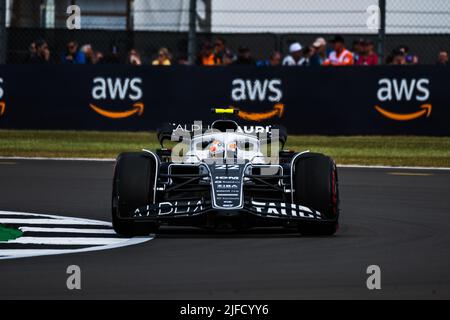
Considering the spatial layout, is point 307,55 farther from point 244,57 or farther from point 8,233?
point 8,233

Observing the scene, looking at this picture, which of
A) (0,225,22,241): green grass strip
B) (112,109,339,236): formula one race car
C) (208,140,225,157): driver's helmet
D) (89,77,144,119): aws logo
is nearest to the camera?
(112,109,339,236): formula one race car

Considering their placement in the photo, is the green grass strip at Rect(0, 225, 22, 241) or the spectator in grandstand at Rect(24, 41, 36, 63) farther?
the spectator in grandstand at Rect(24, 41, 36, 63)

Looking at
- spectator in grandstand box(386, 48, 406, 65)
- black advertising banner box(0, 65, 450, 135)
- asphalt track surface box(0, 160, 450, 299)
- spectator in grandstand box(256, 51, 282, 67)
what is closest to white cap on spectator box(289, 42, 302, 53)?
spectator in grandstand box(256, 51, 282, 67)

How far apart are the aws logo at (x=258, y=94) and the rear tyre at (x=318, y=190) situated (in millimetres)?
11812

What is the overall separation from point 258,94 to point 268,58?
2751 mm

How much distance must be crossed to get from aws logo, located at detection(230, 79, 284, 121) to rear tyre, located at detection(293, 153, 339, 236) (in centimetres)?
1181

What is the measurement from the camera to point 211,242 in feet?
36.1

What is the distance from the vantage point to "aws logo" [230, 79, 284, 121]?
23.5 m

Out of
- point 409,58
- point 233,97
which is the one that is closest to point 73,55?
point 233,97

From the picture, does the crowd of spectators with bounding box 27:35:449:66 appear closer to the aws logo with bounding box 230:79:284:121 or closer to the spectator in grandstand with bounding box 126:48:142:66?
the spectator in grandstand with bounding box 126:48:142:66

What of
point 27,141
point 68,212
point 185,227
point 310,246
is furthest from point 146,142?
point 310,246

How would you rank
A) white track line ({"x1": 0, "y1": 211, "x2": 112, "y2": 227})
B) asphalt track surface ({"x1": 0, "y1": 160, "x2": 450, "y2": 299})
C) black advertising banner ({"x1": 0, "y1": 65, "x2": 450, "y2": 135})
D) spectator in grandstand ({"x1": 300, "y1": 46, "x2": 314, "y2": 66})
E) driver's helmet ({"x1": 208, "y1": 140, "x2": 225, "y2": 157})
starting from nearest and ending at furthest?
Result: asphalt track surface ({"x1": 0, "y1": 160, "x2": 450, "y2": 299}) < white track line ({"x1": 0, "y1": 211, "x2": 112, "y2": 227}) < driver's helmet ({"x1": 208, "y1": 140, "x2": 225, "y2": 157}) < black advertising banner ({"x1": 0, "y1": 65, "x2": 450, "y2": 135}) < spectator in grandstand ({"x1": 300, "y1": 46, "x2": 314, "y2": 66})
